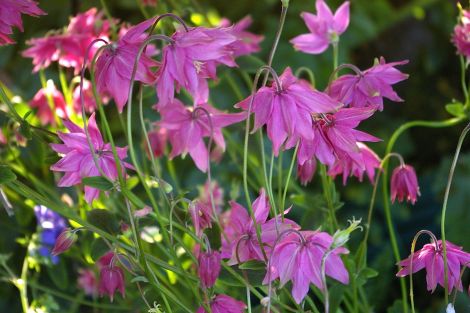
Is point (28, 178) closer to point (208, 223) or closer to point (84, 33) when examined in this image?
point (84, 33)

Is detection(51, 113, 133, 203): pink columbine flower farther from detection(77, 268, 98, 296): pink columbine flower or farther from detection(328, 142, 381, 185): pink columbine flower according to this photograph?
detection(77, 268, 98, 296): pink columbine flower

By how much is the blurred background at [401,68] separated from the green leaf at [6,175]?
2.97 feet

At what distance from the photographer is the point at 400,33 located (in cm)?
270

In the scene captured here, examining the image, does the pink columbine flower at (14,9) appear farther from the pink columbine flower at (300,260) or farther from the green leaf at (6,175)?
the pink columbine flower at (300,260)

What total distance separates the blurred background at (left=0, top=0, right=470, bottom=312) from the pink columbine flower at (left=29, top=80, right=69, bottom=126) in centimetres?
44

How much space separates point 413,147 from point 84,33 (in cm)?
150

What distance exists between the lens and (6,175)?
29.2 inches

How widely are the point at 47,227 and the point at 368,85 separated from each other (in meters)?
0.52

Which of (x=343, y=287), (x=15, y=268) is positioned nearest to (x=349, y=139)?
(x=343, y=287)

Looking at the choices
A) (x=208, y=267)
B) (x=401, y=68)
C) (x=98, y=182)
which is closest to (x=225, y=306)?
(x=208, y=267)

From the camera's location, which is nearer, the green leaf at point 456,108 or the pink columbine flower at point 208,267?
the pink columbine flower at point 208,267

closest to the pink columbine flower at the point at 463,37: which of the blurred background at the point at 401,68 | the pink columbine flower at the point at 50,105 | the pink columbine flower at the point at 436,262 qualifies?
the pink columbine flower at the point at 436,262

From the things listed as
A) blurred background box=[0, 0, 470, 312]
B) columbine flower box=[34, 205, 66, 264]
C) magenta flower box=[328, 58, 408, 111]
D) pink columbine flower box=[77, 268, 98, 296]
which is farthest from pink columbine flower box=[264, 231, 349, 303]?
blurred background box=[0, 0, 470, 312]

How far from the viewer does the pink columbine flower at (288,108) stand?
2.27 feet
